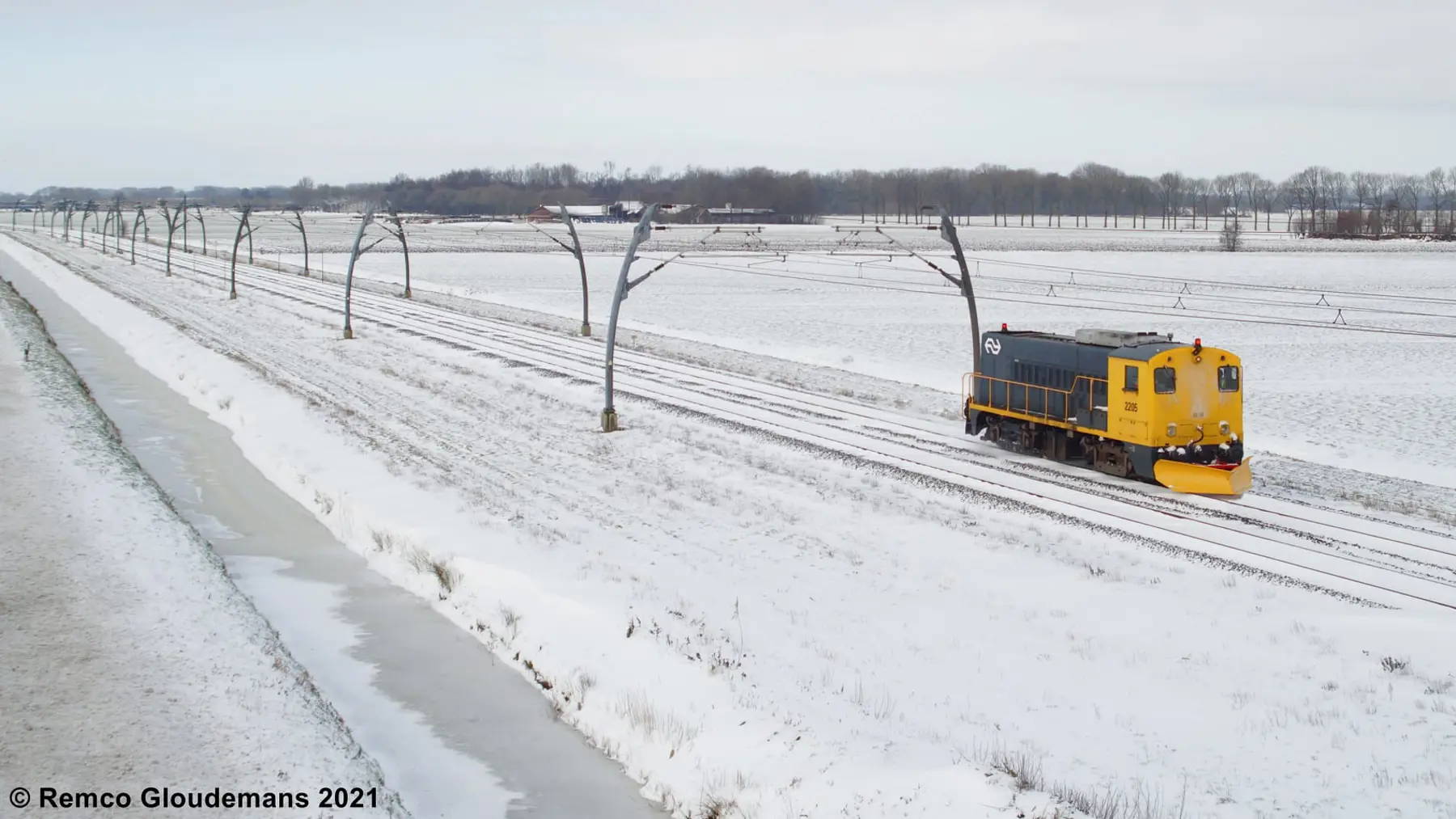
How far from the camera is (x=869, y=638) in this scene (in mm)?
16016

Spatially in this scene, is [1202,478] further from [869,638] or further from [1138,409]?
[869,638]

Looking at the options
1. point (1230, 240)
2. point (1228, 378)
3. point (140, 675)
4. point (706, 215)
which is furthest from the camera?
point (1230, 240)

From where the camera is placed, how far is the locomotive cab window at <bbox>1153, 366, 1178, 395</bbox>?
80.4ft

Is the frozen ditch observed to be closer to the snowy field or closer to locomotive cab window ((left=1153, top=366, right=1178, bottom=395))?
locomotive cab window ((left=1153, top=366, right=1178, bottom=395))

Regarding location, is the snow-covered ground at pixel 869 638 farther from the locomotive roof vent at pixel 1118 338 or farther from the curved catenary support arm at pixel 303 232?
the curved catenary support arm at pixel 303 232

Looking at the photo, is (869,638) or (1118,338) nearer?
(869,638)

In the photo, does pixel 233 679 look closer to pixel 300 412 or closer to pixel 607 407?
pixel 607 407

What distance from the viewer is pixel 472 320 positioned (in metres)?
59.7

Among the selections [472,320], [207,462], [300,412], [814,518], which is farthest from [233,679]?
[472,320]

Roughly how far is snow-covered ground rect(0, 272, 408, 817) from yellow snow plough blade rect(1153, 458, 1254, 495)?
17280mm

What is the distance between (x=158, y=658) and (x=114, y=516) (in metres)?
8.14

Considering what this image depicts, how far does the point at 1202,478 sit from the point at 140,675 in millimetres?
19174

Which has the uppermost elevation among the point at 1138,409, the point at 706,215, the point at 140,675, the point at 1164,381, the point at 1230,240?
the point at 1230,240

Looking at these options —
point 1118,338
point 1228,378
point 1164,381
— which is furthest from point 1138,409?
point 1118,338
